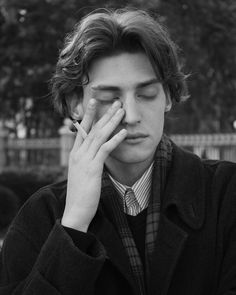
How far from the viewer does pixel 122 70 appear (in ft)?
6.63

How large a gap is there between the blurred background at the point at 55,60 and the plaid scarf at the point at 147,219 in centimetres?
480

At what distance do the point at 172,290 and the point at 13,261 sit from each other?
1.68 feet

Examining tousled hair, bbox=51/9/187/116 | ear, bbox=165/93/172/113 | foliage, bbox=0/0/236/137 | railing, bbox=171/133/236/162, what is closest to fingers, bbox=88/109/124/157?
tousled hair, bbox=51/9/187/116

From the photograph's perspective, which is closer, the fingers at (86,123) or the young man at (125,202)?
the young man at (125,202)

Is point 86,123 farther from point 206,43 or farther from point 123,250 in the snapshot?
point 206,43

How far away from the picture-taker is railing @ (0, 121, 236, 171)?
11812mm

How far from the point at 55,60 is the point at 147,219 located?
7.80 metres

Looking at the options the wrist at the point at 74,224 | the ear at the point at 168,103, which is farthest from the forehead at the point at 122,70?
the wrist at the point at 74,224

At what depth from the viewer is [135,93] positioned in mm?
2016

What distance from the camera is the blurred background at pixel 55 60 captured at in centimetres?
872

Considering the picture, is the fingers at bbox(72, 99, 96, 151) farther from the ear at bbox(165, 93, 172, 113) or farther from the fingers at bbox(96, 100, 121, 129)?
A: the ear at bbox(165, 93, 172, 113)

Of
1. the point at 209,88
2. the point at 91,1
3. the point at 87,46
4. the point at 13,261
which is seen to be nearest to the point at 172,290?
the point at 13,261

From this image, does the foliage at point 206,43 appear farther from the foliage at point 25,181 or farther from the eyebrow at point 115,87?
the eyebrow at point 115,87

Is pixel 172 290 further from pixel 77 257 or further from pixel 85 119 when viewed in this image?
pixel 85 119
